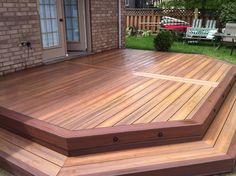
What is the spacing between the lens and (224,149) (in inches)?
99.9

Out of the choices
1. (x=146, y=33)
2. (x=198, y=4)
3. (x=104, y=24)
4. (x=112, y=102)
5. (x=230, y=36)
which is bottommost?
(x=112, y=102)

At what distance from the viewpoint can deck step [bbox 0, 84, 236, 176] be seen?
2.26 metres

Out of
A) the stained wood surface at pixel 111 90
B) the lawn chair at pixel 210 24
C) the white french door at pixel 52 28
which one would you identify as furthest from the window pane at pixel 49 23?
the lawn chair at pixel 210 24

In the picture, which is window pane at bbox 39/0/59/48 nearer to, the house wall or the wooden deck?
the house wall

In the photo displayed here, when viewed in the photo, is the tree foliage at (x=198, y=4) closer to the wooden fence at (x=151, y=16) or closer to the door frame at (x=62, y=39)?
the wooden fence at (x=151, y=16)

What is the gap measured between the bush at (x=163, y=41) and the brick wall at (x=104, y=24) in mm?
1121

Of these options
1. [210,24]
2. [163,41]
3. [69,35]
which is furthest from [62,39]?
[210,24]

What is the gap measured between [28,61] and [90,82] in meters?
1.58

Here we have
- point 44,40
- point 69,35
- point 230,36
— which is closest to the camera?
point 44,40

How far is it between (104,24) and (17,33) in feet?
8.72

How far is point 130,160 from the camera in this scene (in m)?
2.38

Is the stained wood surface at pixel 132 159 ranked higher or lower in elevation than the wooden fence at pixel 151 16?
lower

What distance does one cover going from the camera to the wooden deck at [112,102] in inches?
99.5

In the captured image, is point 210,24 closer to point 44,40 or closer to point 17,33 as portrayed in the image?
point 44,40
